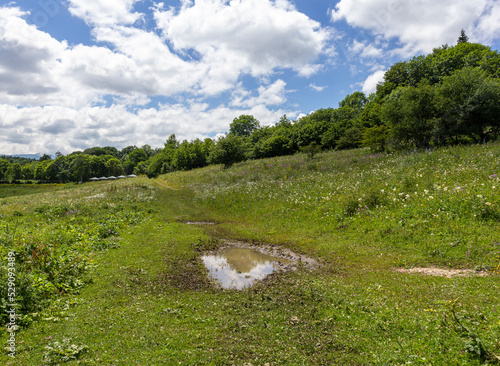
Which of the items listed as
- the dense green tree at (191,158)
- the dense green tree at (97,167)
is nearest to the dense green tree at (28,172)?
the dense green tree at (97,167)

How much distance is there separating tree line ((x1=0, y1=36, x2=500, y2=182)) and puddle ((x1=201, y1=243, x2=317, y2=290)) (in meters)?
24.3

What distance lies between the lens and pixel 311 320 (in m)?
7.43

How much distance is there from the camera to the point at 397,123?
29859 mm

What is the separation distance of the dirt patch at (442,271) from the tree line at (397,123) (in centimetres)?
2285

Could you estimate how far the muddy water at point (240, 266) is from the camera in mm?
11148

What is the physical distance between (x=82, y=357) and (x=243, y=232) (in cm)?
1327

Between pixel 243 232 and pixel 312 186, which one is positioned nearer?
pixel 243 232

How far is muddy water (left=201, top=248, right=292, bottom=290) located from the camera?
439 inches

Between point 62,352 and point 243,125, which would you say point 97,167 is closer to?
point 243,125

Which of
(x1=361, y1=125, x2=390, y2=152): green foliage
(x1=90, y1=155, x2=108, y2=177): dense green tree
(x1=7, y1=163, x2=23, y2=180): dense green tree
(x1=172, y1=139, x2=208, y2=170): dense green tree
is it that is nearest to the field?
(x1=361, y1=125, x2=390, y2=152): green foliage

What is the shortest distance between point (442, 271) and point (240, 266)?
28.6ft

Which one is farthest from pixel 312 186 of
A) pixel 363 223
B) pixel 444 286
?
pixel 444 286

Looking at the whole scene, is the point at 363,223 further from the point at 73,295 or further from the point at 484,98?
the point at 484,98

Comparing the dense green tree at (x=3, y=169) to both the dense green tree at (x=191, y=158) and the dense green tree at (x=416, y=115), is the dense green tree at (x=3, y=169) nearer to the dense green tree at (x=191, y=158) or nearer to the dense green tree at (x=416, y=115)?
the dense green tree at (x=191, y=158)
